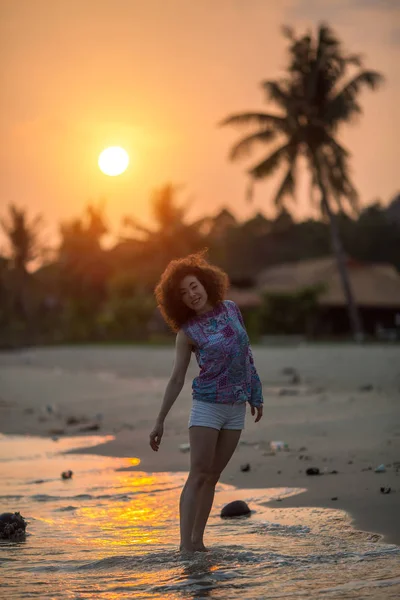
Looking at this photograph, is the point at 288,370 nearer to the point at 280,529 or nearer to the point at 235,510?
the point at 235,510

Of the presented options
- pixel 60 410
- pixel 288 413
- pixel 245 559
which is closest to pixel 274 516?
pixel 245 559

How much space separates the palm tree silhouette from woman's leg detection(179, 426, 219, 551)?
28.1 meters

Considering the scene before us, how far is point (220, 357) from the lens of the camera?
4.66 meters

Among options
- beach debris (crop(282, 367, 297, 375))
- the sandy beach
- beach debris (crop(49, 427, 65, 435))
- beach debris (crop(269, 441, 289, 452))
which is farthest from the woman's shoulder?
beach debris (crop(282, 367, 297, 375))

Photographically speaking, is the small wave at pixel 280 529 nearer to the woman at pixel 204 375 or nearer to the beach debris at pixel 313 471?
the woman at pixel 204 375

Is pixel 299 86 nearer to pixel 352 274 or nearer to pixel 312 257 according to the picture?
pixel 352 274

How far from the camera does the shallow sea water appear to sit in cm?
403

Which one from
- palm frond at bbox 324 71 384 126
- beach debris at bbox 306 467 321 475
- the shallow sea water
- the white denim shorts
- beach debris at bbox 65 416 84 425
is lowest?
the shallow sea water

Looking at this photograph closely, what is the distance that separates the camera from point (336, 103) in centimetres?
3216

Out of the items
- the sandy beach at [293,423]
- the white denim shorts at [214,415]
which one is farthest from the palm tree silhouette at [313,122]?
the white denim shorts at [214,415]

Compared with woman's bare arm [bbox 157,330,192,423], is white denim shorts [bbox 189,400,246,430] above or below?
below

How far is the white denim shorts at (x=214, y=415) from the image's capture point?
4652 millimetres

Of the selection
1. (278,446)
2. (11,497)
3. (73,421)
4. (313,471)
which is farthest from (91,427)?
(313,471)

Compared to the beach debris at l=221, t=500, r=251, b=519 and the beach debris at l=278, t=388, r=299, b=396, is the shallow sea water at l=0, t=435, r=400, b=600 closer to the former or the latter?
the beach debris at l=221, t=500, r=251, b=519
